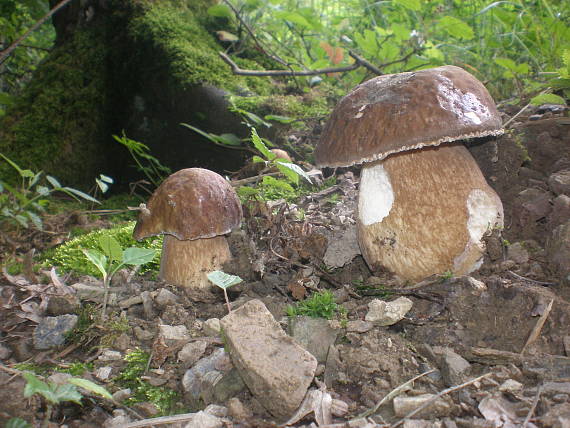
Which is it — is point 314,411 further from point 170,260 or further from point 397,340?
point 170,260

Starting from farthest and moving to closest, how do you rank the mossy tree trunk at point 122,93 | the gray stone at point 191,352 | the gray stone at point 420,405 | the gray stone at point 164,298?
1. the mossy tree trunk at point 122,93
2. the gray stone at point 164,298
3. the gray stone at point 191,352
4. the gray stone at point 420,405

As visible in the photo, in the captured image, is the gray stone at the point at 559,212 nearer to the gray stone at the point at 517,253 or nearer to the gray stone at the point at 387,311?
the gray stone at the point at 517,253

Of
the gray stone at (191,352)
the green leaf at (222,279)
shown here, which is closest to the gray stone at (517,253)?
the green leaf at (222,279)

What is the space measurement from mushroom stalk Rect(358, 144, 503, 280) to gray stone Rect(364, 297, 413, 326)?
1.00ft

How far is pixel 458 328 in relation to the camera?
58.4 inches

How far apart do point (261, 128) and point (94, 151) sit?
1911mm

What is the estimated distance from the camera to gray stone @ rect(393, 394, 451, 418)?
3.70 feet

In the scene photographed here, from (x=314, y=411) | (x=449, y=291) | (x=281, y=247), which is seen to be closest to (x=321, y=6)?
(x=281, y=247)

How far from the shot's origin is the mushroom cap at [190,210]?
1.99 m

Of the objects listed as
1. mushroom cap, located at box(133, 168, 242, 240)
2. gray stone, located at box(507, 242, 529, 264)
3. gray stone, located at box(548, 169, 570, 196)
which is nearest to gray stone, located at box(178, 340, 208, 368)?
mushroom cap, located at box(133, 168, 242, 240)

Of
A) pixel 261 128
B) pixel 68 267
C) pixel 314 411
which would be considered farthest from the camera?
pixel 261 128

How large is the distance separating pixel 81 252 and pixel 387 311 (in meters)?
1.94

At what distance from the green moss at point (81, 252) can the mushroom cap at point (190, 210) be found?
475 mm

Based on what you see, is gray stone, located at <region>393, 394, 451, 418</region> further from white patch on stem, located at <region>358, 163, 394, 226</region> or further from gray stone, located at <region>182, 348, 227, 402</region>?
white patch on stem, located at <region>358, 163, 394, 226</region>
